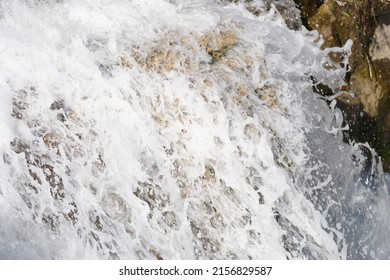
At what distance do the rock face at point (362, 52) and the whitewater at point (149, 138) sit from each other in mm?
590

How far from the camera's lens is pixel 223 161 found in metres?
4.41

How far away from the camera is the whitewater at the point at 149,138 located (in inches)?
169

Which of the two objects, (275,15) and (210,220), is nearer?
(210,220)

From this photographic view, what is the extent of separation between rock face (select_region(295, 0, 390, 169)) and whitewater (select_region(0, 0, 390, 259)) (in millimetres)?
590

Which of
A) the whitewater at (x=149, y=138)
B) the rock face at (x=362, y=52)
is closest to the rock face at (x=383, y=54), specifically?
the rock face at (x=362, y=52)

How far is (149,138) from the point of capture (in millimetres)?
4398

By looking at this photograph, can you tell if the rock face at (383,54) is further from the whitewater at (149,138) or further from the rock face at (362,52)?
the whitewater at (149,138)

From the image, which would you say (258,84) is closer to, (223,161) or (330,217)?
(223,161)

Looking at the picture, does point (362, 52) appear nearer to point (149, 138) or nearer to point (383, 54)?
point (383, 54)

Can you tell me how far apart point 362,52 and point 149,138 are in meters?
2.08

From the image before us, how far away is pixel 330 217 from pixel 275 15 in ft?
5.55

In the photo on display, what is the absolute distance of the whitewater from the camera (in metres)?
4.29

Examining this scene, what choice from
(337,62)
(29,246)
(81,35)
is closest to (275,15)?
(337,62)

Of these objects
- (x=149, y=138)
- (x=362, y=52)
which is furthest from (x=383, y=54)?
(x=149, y=138)
